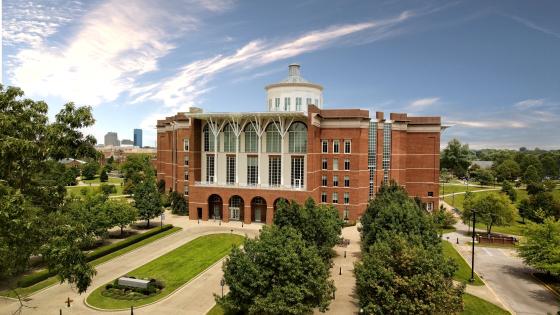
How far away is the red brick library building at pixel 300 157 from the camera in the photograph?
5000cm

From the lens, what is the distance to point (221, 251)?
3778 centimetres

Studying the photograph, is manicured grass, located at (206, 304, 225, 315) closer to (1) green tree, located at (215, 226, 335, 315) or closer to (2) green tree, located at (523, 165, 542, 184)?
(1) green tree, located at (215, 226, 335, 315)

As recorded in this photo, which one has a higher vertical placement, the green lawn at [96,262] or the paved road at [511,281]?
the green lawn at [96,262]

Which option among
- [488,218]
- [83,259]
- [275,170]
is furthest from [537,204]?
[83,259]

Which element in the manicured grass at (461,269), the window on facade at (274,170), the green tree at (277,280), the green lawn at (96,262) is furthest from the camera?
the window on facade at (274,170)

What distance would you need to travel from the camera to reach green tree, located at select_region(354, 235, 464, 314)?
59.1 feet

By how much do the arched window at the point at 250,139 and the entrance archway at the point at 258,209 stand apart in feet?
24.1

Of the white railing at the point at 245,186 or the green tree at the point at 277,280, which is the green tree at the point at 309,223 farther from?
the white railing at the point at 245,186

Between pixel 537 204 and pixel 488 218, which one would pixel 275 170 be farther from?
pixel 537 204

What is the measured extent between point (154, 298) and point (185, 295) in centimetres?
219

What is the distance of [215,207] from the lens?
5325cm

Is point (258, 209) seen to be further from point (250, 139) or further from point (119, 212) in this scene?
point (119, 212)

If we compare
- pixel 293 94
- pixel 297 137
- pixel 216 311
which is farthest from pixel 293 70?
pixel 216 311

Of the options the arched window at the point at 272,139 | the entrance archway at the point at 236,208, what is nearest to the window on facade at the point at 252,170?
the arched window at the point at 272,139
